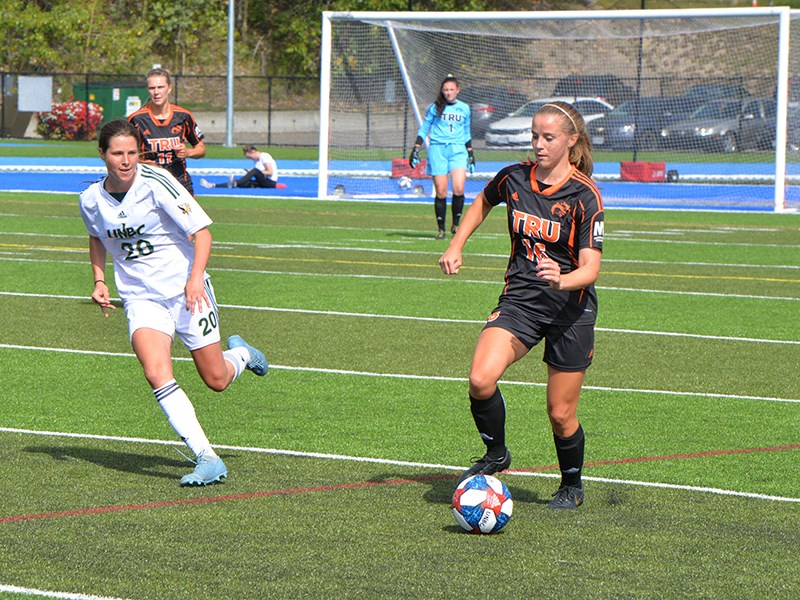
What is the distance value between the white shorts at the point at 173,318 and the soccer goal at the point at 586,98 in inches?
753

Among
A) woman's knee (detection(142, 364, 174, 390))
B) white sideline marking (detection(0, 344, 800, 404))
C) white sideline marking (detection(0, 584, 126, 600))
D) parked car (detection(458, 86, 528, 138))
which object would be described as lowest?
white sideline marking (detection(0, 584, 126, 600))

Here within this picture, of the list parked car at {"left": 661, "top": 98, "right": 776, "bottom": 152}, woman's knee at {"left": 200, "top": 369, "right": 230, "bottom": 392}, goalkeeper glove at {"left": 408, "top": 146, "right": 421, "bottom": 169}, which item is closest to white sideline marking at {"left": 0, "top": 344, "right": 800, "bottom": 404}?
woman's knee at {"left": 200, "top": 369, "right": 230, "bottom": 392}

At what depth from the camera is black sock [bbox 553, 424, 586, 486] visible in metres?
6.33

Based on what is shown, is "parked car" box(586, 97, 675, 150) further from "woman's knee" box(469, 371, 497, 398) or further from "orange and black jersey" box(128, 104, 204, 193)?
"woman's knee" box(469, 371, 497, 398)

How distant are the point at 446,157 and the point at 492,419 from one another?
1373 cm

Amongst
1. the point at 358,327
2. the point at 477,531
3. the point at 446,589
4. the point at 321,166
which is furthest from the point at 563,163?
the point at 321,166

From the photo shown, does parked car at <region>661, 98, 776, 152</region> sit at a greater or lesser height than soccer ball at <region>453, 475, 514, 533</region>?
greater

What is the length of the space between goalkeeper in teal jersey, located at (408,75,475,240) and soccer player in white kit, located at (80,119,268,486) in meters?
12.7

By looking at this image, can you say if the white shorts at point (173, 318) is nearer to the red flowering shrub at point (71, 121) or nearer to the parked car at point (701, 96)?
the parked car at point (701, 96)

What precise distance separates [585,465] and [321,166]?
2117cm

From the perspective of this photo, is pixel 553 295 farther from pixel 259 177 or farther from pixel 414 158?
pixel 259 177

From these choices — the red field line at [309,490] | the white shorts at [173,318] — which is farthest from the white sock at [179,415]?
the red field line at [309,490]

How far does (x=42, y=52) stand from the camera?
55469 millimetres

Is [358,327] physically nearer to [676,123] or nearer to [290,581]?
[290,581]
